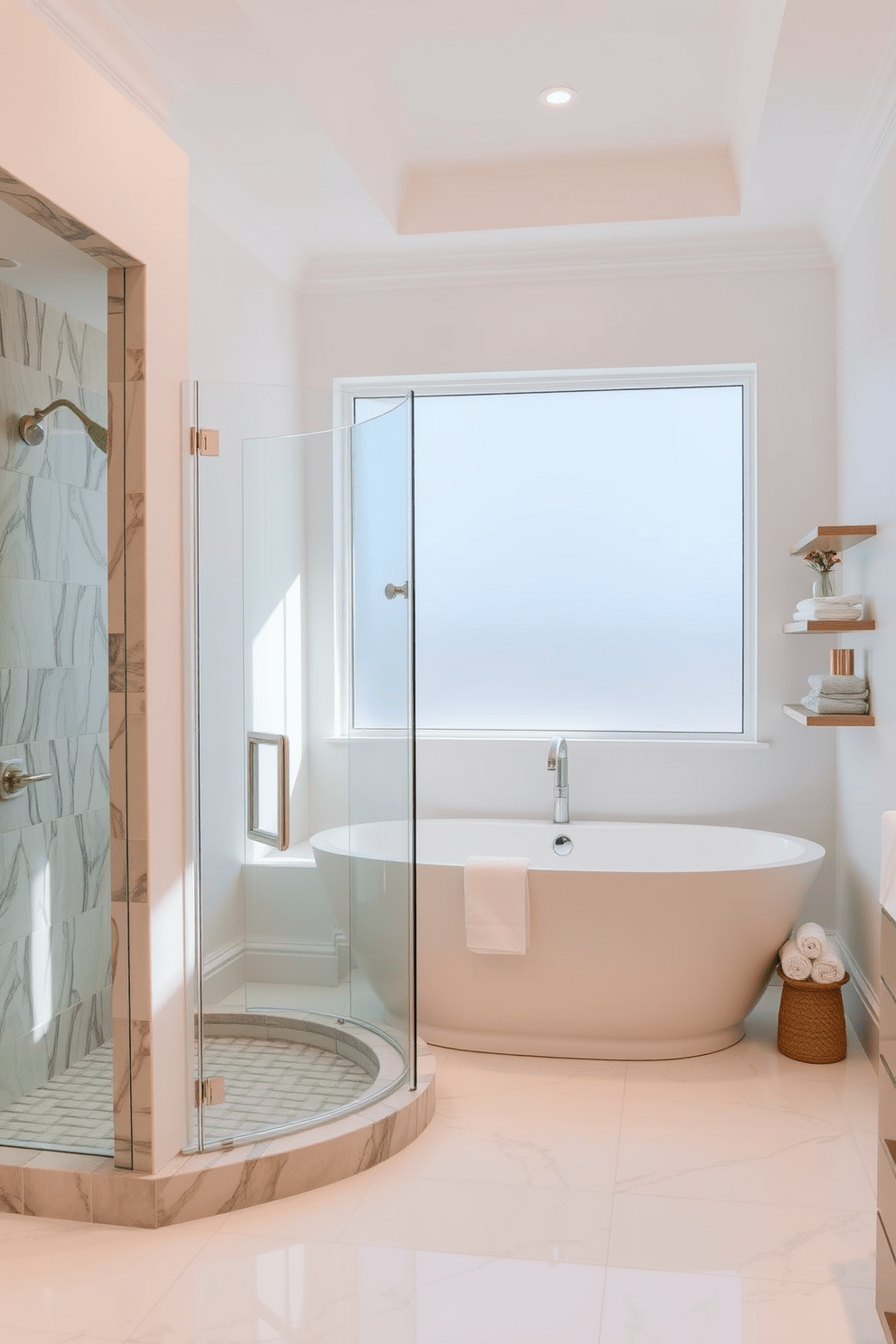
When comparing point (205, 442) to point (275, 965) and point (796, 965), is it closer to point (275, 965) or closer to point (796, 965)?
point (275, 965)

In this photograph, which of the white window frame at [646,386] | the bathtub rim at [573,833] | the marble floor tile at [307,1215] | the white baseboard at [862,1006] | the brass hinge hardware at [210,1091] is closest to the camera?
the marble floor tile at [307,1215]

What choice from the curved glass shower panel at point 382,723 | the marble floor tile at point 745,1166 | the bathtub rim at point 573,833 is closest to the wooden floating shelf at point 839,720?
the bathtub rim at point 573,833

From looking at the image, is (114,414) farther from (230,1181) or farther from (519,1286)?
(519,1286)

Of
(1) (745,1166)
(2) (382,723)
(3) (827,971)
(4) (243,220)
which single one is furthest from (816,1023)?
(4) (243,220)

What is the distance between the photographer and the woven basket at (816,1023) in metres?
3.33

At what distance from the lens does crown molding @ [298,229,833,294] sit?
4.06m

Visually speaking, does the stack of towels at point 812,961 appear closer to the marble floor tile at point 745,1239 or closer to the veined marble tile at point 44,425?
the marble floor tile at point 745,1239

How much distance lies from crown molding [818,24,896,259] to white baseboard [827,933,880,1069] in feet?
7.79

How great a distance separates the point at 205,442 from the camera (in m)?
2.53

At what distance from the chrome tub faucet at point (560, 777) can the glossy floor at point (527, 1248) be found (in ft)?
4.23

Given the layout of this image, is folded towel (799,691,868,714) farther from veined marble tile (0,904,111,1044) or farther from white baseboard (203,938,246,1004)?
veined marble tile (0,904,111,1044)

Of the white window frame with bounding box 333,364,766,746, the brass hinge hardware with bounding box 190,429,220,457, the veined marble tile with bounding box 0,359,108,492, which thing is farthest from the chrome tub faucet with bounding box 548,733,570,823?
the veined marble tile with bounding box 0,359,108,492

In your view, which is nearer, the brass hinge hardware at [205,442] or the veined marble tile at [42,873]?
the brass hinge hardware at [205,442]

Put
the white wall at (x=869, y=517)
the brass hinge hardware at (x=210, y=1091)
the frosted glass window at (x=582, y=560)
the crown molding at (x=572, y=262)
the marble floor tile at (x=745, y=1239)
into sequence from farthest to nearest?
the frosted glass window at (x=582, y=560)
the crown molding at (x=572, y=262)
the white wall at (x=869, y=517)
the brass hinge hardware at (x=210, y=1091)
the marble floor tile at (x=745, y=1239)
